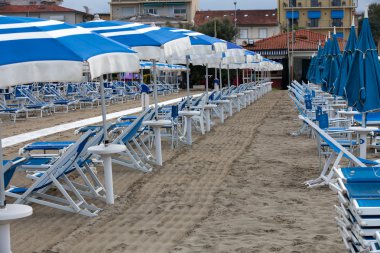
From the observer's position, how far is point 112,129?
10.2m

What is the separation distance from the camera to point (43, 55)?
4500mm

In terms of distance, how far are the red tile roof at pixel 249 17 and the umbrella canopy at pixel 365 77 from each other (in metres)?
58.3

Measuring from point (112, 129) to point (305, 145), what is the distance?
364 cm

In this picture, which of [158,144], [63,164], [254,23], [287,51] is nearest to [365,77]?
[158,144]

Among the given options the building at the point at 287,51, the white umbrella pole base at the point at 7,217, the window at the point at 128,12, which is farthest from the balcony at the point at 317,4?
the white umbrella pole base at the point at 7,217

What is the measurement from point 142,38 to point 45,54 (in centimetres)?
384

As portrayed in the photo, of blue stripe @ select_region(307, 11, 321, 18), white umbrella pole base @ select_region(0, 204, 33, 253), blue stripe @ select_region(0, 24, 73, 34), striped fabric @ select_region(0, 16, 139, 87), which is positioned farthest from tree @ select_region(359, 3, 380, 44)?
white umbrella pole base @ select_region(0, 204, 33, 253)

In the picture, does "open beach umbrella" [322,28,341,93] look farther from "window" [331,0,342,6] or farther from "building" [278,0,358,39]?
"window" [331,0,342,6]

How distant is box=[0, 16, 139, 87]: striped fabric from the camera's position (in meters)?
4.23

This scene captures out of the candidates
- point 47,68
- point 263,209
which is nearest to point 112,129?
point 263,209

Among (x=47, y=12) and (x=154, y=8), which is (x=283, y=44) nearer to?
(x=154, y=8)

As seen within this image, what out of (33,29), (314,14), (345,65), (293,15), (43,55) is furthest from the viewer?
(293,15)

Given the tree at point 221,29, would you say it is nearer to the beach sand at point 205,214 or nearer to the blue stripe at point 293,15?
the blue stripe at point 293,15

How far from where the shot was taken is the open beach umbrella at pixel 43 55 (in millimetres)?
4230
